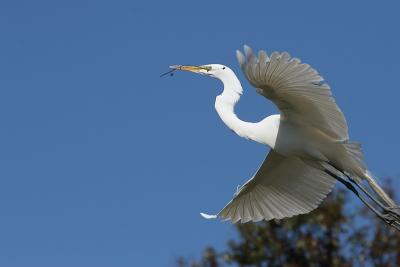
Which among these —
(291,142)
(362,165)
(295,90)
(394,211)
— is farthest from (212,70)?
(394,211)

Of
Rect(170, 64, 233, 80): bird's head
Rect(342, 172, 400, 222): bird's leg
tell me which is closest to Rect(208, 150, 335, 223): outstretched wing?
Rect(342, 172, 400, 222): bird's leg

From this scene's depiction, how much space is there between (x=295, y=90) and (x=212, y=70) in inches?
59.1

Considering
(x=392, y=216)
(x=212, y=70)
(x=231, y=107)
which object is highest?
(x=212, y=70)

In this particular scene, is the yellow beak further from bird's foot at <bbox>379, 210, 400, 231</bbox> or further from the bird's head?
bird's foot at <bbox>379, 210, 400, 231</bbox>

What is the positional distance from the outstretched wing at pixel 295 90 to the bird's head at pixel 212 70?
78cm

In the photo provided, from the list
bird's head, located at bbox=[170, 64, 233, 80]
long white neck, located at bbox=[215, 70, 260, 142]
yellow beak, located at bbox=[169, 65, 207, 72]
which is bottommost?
long white neck, located at bbox=[215, 70, 260, 142]

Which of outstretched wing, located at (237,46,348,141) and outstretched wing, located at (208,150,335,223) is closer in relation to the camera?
outstretched wing, located at (237,46,348,141)

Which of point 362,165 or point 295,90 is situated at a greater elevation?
point 295,90

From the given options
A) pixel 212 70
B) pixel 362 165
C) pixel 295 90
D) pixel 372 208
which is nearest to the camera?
pixel 295 90

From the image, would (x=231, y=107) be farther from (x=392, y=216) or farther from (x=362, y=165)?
(x=392, y=216)

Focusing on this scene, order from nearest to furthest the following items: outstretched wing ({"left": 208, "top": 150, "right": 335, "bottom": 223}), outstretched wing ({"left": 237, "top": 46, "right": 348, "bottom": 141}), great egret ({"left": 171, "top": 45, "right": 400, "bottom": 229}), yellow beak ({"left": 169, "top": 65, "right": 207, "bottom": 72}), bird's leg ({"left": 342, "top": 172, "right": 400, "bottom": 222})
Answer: outstretched wing ({"left": 237, "top": 46, "right": 348, "bottom": 141}) < great egret ({"left": 171, "top": 45, "right": 400, "bottom": 229}) < bird's leg ({"left": 342, "top": 172, "right": 400, "bottom": 222}) < yellow beak ({"left": 169, "top": 65, "right": 207, "bottom": 72}) < outstretched wing ({"left": 208, "top": 150, "right": 335, "bottom": 223})

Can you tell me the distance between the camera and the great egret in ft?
28.7

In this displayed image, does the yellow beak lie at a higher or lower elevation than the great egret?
higher

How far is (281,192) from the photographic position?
10953 millimetres
